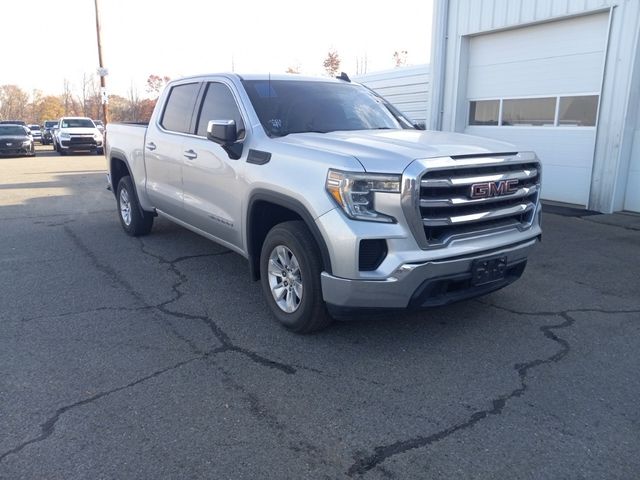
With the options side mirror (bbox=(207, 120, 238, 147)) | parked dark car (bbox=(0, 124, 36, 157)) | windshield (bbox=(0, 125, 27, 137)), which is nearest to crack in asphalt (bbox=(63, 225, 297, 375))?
side mirror (bbox=(207, 120, 238, 147))

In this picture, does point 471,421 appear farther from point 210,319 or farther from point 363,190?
point 210,319

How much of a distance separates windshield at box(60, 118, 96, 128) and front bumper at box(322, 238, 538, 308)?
2581cm

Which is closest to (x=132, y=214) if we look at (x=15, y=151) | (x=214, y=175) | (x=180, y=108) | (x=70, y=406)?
(x=180, y=108)

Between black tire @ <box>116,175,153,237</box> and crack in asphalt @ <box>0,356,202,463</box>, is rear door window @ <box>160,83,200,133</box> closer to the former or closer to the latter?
black tire @ <box>116,175,153,237</box>

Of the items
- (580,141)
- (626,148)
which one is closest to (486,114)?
(580,141)

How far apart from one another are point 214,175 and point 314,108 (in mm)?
1095

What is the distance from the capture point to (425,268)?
3.56 metres

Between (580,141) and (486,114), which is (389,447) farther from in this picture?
(486,114)

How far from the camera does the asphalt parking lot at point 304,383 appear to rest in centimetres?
277

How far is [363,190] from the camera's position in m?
3.58

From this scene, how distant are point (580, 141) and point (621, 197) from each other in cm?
121

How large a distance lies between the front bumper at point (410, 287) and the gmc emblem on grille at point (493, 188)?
0.42m

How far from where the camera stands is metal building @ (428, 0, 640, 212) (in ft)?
29.7

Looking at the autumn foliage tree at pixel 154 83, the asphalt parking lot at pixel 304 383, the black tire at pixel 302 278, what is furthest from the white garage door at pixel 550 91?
the autumn foliage tree at pixel 154 83
